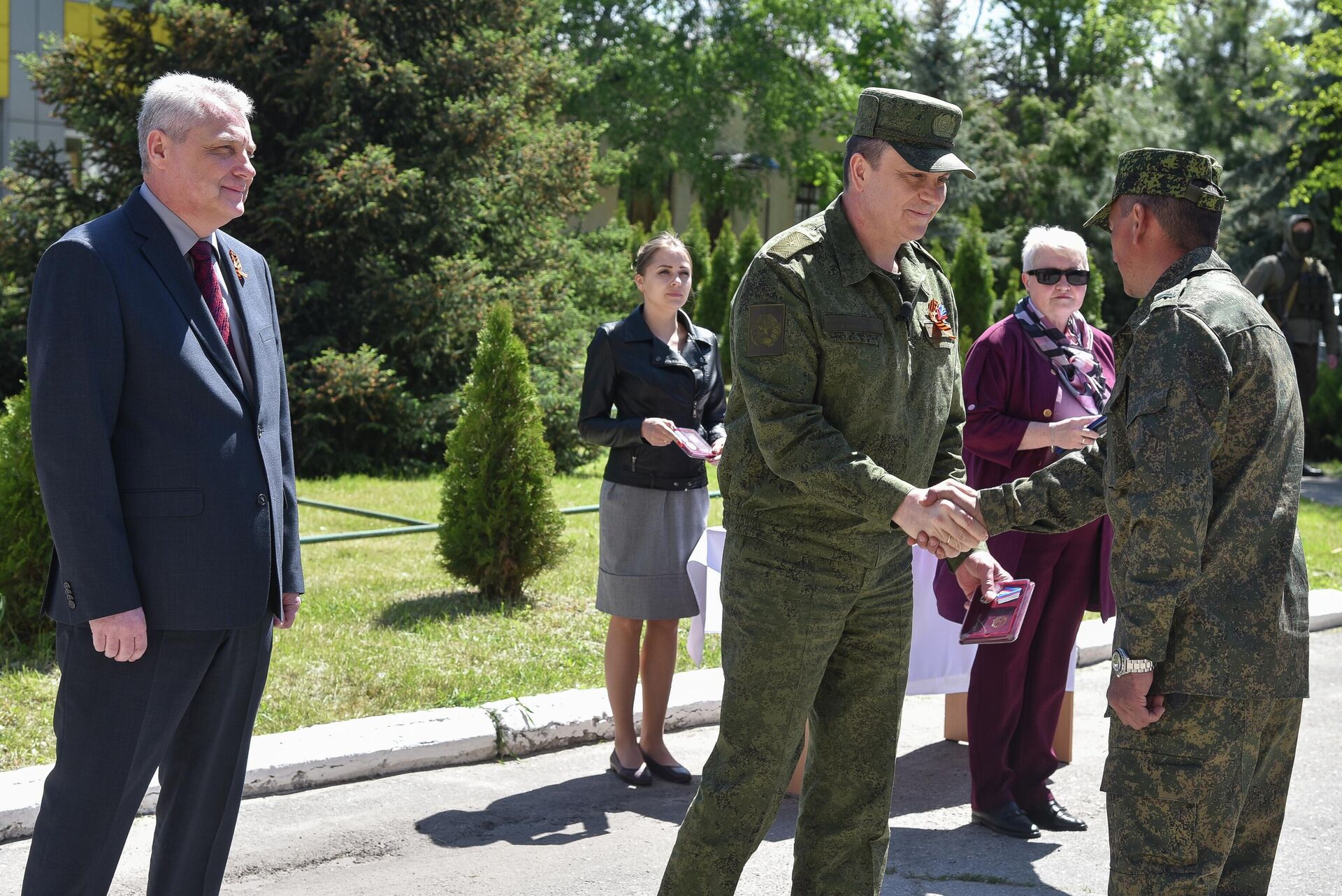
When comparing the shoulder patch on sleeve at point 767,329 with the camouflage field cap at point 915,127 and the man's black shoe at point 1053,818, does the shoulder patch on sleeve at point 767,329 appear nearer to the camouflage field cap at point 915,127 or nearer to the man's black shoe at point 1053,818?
the camouflage field cap at point 915,127

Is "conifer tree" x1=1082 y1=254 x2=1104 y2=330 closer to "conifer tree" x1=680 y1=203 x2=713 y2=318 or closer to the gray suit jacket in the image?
"conifer tree" x1=680 y1=203 x2=713 y2=318

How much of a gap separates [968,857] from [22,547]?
4.54 m

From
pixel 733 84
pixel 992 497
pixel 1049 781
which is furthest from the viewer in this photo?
pixel 733 84

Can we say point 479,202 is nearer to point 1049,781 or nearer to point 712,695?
point 712,695

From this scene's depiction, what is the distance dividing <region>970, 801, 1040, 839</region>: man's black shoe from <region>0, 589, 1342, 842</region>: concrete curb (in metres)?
1.51

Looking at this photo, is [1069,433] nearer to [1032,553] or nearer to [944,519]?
[1032,553]

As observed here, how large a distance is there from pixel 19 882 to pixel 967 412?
361cm

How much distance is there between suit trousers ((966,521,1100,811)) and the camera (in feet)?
15.9

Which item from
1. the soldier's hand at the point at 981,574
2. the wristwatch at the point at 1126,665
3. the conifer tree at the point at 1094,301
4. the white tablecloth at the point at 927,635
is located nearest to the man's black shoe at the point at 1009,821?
the white tablecloth at the point at 927,635

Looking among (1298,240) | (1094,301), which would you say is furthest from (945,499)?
(1094,301)

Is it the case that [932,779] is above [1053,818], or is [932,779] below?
below

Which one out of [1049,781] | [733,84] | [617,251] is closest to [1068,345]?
[1049,781]

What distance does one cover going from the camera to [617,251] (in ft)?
59.5

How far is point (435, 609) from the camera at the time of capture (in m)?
7.35
